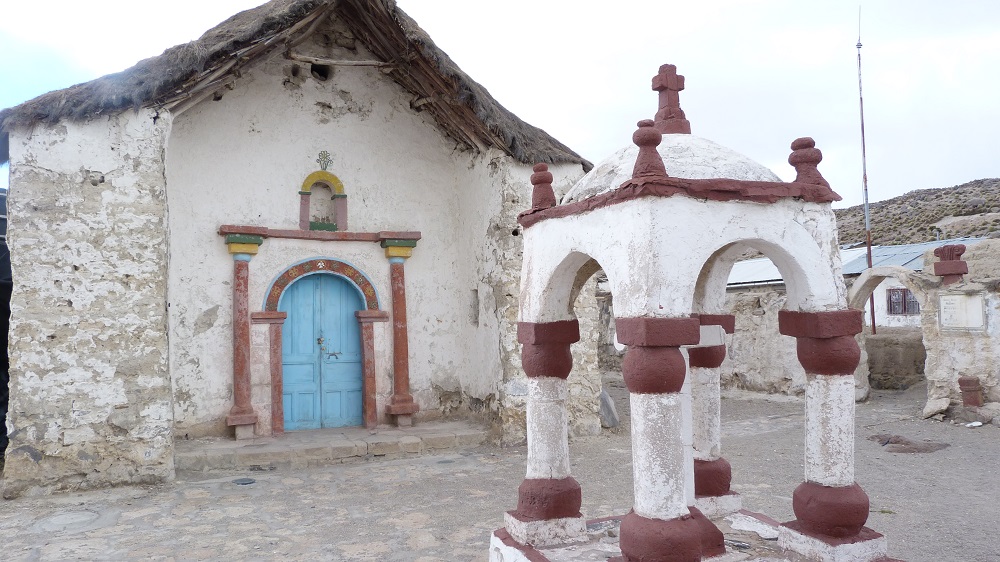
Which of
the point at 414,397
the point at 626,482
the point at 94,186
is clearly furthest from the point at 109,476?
the point at 626,482

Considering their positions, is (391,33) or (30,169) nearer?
(30,169)

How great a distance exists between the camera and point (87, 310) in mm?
5906

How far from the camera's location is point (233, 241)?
7496 mm

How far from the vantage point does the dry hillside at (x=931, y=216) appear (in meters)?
20.3

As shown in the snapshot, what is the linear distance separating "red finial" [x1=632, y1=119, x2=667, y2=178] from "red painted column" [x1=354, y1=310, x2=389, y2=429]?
18.5 feet

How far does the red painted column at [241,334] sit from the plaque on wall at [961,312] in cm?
840

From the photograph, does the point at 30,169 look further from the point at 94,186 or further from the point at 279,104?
the point at 279,104

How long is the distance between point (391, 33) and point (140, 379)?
4459 mm

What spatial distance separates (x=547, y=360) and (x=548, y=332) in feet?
0.51

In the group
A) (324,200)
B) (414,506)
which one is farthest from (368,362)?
(414,506)

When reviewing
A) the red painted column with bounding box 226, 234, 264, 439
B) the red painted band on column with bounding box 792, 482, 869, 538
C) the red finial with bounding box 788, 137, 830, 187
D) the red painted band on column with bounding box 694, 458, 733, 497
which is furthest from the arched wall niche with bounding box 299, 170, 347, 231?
the red painted band on column with bounding box 792, 482, 869, 538

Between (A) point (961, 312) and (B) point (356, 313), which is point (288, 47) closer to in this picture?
(B) point (356, 313)

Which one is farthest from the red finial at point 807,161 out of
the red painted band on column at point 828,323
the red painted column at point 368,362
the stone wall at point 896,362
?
the stone wall at point 896,362

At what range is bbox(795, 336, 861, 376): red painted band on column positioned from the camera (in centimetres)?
313
